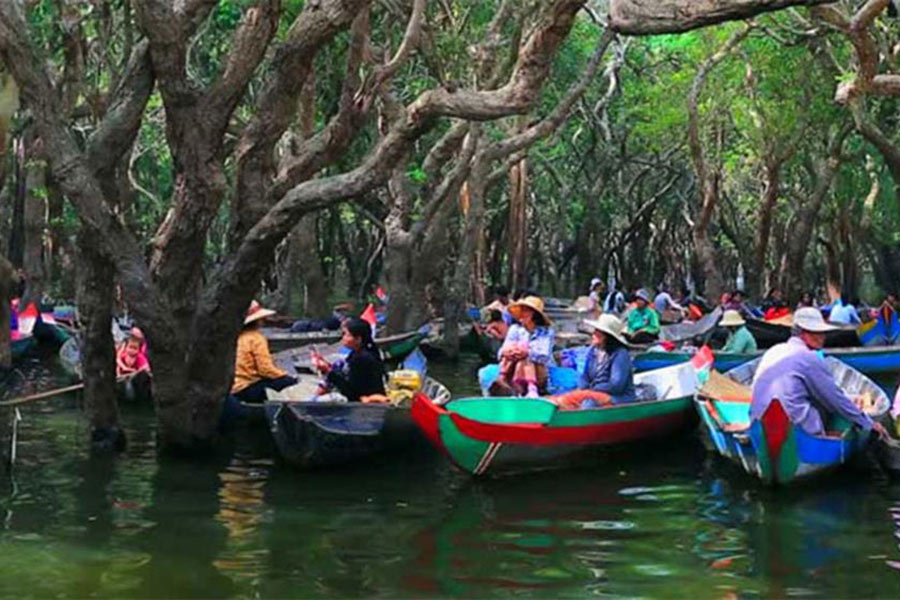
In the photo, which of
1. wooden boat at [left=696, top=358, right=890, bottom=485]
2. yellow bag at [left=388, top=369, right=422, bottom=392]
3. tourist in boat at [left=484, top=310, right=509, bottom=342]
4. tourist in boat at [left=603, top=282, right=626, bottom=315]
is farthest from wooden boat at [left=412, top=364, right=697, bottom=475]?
tourist in boat at [left=603, top=282, right=626, bottom=315]

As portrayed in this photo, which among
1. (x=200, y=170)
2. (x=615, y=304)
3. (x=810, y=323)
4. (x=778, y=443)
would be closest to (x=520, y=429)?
(x=778, y=443)

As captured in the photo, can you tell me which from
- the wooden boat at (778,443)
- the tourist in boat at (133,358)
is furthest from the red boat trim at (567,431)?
the tourist in boat at (133,358)

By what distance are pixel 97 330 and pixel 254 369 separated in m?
1.69

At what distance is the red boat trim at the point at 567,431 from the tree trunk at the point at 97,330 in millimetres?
3056

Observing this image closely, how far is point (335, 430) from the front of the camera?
33.6ft

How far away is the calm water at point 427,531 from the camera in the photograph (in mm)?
7289

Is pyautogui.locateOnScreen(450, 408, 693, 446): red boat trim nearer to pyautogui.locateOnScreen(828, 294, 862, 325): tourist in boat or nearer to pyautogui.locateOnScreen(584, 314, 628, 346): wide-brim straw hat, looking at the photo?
pyautogui.locateOnScreen(584, 314, 628, 346): wide-brim straw hat

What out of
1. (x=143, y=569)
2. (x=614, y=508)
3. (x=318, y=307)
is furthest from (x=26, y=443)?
(x=318, y=307)

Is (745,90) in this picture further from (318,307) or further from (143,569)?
(143,569)

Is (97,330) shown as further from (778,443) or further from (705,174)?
(705,174)

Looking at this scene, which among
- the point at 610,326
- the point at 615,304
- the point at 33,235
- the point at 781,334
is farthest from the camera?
the point at 615,304

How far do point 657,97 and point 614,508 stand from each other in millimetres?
17155

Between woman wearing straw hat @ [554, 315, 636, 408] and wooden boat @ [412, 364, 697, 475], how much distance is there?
21cm

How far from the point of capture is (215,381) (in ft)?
34.3
